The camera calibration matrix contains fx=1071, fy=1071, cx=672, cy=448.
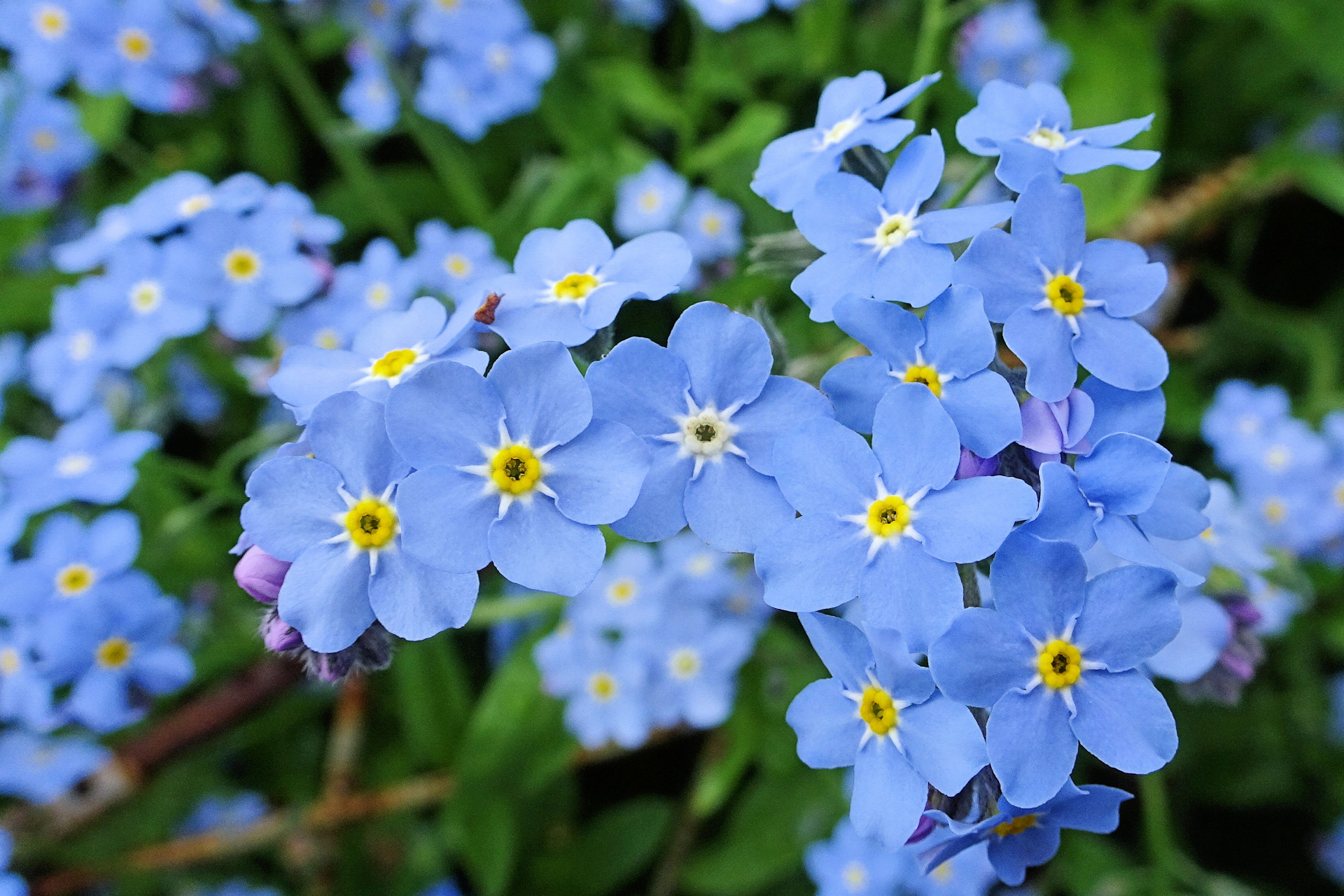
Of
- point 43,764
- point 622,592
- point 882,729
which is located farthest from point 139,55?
point 882,729

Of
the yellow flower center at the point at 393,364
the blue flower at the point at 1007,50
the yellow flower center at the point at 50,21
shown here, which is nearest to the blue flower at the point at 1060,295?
the yellow flower center at the point at 393,364

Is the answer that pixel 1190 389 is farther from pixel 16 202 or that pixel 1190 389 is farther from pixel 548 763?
pixel 16 202

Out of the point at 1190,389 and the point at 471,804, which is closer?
the point at 471,804

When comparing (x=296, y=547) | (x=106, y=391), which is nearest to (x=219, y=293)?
(x=106, y=391)

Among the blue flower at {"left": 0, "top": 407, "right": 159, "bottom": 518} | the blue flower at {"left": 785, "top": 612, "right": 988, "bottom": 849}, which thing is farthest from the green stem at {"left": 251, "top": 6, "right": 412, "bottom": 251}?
the blue flower at {"left": 785, "top": 612, "right": 988, "bottom": 849}

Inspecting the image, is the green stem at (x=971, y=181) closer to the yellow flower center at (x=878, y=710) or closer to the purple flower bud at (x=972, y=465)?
the purple flower bud at (x=972, y=465)

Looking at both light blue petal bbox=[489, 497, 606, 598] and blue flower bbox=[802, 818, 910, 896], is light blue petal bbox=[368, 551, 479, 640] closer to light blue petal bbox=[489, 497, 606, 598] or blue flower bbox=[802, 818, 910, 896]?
light blue petal bbox=[489, 497, 606, 598]

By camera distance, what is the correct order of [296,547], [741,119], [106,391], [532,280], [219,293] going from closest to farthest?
[296,547]
[532,280]
[219,293]
[106,391]
[741,119]
